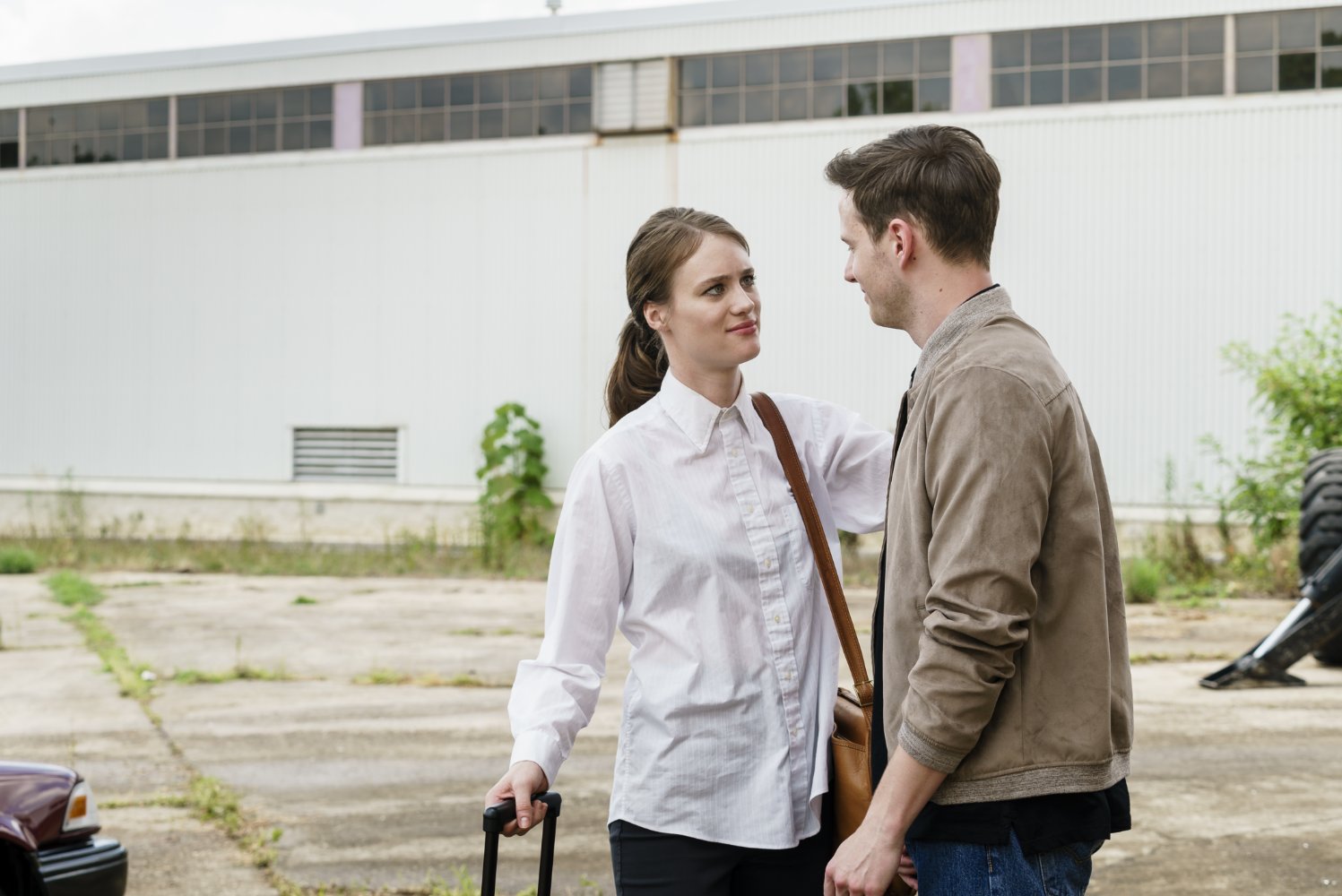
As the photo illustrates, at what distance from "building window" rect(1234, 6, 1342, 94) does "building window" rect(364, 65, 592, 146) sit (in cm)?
893

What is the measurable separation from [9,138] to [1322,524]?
22289mm

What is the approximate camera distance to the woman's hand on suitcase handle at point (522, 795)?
241 cm

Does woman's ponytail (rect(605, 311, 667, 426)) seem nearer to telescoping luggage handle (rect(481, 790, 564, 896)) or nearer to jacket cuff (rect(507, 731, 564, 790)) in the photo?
jacket cuff (rect(507, 731, 564, 790))

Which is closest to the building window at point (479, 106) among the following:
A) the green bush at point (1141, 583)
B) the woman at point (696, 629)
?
the green bush at point (1141, 583)

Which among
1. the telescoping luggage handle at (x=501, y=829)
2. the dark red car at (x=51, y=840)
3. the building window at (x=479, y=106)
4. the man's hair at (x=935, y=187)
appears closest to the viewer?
the man's hair at (x=935, y=187)

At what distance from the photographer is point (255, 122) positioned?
22.5 m

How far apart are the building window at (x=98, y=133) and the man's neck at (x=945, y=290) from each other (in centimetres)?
2296

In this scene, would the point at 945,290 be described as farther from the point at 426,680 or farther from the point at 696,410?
the point at 426,680

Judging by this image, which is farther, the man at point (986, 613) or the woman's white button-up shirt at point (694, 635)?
the woman's white button-up shirt at point (694, 635)

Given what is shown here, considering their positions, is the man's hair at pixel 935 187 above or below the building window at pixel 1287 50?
below

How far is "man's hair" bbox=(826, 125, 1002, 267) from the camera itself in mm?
2109

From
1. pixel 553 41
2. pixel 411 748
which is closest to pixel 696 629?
pixel 411 748

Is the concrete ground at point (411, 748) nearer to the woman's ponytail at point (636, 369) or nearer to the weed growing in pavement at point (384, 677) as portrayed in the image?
the weed growing in pavement at point (384, 677)

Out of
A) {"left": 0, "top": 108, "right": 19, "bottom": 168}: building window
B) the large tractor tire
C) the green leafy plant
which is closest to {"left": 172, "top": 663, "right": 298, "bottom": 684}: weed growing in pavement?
the large tractor tire
